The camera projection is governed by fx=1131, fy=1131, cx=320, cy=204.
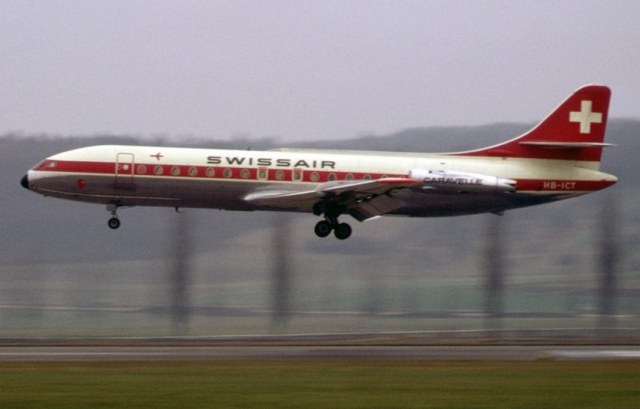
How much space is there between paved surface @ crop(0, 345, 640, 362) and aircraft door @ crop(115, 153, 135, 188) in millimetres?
6520

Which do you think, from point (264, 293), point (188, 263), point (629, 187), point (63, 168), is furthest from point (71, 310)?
point (629, 187)

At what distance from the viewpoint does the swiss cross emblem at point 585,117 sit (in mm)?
48312

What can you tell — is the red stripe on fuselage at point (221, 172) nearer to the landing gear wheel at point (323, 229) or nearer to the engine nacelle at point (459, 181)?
the landing gear wheel at point (323, 229)

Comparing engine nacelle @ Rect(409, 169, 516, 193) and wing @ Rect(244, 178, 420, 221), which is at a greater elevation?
engine nacelle @ Rect(409, 169, 516, 193)

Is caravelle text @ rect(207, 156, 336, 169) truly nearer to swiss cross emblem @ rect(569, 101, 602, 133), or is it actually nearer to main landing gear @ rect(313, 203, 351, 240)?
main landing gear @ rect(313, 203, 351, 240)

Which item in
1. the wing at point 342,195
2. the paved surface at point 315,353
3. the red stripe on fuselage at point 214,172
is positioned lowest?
the paved surface at point 315,353

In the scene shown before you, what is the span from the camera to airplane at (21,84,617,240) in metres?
43.5

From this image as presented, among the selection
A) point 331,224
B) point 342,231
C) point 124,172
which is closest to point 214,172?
point 124,172

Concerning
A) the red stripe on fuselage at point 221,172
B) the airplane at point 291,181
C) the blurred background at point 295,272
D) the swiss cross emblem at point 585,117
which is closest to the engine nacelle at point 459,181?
the airplane at point 291,181

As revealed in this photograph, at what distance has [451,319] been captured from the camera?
78.6 m

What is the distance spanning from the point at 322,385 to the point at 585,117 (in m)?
23.7

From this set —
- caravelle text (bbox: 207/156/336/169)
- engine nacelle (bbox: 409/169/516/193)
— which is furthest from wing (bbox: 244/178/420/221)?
caravelle text (bbox: 207/156/336/169)

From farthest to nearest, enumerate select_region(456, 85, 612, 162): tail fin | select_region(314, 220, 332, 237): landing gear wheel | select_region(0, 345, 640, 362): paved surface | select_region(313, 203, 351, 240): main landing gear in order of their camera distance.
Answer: select_region(456, 85, 612, 162): tail fin
select_region(314, 220, 332, 237): landing gear wheel
select_region(313, 203, 351, 240): main landing gear
select_region(0, 345, 640, 362): paved surface

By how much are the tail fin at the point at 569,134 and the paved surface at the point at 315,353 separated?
26.3ft
